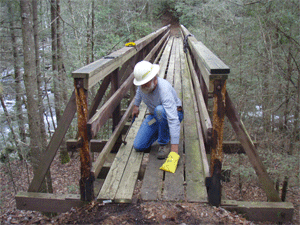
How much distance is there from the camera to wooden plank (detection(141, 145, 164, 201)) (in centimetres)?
281

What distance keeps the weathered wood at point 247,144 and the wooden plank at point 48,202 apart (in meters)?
1.77

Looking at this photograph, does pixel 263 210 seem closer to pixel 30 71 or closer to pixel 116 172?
pixel 116 172

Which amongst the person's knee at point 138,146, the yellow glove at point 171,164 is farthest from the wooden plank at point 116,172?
the yellow glove at point 171,164

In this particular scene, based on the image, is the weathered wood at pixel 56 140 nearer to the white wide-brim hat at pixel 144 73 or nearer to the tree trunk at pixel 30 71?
the white wide-brim hat at pixel 144 73

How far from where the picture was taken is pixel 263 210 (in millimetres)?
2818

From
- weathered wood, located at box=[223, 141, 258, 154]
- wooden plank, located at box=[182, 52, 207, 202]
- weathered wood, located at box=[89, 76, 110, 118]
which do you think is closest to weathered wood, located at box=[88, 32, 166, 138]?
weathered wood, located at box=[89, 76, 110, 118]

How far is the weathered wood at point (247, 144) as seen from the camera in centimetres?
278

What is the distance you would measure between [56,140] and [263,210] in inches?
90.2

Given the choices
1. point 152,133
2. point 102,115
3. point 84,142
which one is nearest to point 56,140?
point 84,142

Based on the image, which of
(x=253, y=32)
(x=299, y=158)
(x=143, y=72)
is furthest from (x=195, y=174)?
(x=253, y=32)

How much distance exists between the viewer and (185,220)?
245 cm

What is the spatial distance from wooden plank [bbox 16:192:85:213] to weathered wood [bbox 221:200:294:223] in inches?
61.3

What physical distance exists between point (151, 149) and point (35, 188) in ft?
5.21

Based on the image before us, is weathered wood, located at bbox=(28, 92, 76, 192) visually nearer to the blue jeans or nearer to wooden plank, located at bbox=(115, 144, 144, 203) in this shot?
wooden plank, located at bbox=(115, 144, 144, 203)
